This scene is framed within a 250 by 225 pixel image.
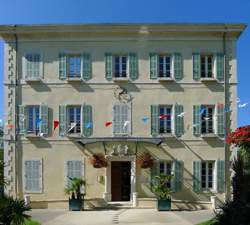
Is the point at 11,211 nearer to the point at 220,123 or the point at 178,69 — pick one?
the point at 178,69

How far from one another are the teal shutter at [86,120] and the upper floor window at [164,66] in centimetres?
383

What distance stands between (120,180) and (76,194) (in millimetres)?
2374

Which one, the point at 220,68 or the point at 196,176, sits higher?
the point at 220,68

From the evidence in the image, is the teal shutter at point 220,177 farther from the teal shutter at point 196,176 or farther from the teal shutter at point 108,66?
the teal shutter at point 108,66

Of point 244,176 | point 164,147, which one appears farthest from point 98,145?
point 244,176

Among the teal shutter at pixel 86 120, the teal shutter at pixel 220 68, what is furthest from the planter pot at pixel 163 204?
the teal shutter at pixel 220 68

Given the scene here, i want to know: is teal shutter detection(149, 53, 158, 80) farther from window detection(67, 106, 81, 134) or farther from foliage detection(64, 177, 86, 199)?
foliage detection(64, 177, 86, 199)

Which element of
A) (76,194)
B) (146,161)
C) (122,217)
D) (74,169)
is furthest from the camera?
(74,169)

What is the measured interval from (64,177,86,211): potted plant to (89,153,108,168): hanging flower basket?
38.3 inches

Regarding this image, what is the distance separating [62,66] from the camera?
2202cm

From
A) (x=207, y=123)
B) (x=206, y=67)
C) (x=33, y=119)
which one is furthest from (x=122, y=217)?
(x=206, y=67)

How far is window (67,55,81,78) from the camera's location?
2211 centimetres

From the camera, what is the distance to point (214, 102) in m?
21.9

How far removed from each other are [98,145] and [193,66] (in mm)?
5907
